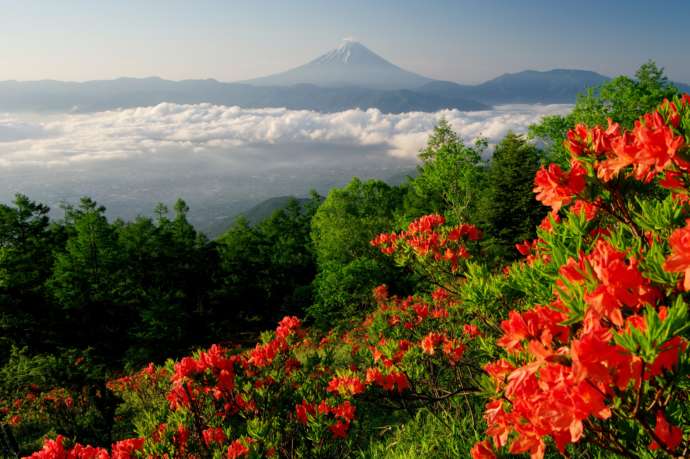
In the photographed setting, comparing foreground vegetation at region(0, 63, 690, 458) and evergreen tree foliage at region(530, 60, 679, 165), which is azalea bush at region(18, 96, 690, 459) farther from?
evergreen tree foliage at region(530, 60, 679, 165)

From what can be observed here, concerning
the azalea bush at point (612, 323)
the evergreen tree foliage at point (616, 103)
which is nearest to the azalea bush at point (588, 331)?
the azalea bush at point (612, 323)

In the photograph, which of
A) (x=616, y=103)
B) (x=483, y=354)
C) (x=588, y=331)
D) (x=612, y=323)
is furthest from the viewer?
(x=616, y=103)

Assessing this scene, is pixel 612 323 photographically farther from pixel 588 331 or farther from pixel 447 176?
pixel 447 176

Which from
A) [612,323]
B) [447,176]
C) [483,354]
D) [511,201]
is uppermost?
[612,323]

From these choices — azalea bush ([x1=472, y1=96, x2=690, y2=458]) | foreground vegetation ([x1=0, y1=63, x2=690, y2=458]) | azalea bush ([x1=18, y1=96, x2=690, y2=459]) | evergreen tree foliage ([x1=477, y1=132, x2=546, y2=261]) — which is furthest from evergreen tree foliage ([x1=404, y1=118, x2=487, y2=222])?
azalea bush ([x1=472, y1=96, x2=690, y2=458])

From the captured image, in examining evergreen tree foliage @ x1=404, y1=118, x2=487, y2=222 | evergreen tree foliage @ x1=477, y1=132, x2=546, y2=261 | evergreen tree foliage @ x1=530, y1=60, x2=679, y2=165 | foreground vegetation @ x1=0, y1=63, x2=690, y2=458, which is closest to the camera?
foreground vegetation @ x1=0, y1=63, x2=690, y2=458

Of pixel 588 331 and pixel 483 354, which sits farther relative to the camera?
pixel 483 354

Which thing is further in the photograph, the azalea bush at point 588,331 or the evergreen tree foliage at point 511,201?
the evergreen tree foliage at point 511,201

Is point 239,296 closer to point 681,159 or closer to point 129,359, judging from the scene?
point 129,359

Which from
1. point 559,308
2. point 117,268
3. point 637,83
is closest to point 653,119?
point 559,308

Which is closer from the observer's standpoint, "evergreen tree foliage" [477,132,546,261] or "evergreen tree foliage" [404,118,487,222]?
"evergreen tree foliage" [477,132,546,261]

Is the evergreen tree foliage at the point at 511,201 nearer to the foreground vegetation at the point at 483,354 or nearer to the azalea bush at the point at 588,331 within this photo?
the foreground vegetation at the point at 483,354

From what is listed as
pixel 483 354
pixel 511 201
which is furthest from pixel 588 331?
pixel 511 201

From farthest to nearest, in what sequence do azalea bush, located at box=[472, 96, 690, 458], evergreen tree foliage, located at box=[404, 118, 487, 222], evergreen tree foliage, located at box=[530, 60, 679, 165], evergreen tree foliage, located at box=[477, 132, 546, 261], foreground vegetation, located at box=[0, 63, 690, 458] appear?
evergreen tree foliage, located at box=[404, 118, 487, 222]
evergreen tree foliage, located at box=[477, 132, 546, 261]
evergreen tree foliage, located at box=[530, 60, 679, 165]
foreground vegetation, located at box=[0, 63, 690, 458]
azalea bush, located at box=[472, 96, 690, 458]
